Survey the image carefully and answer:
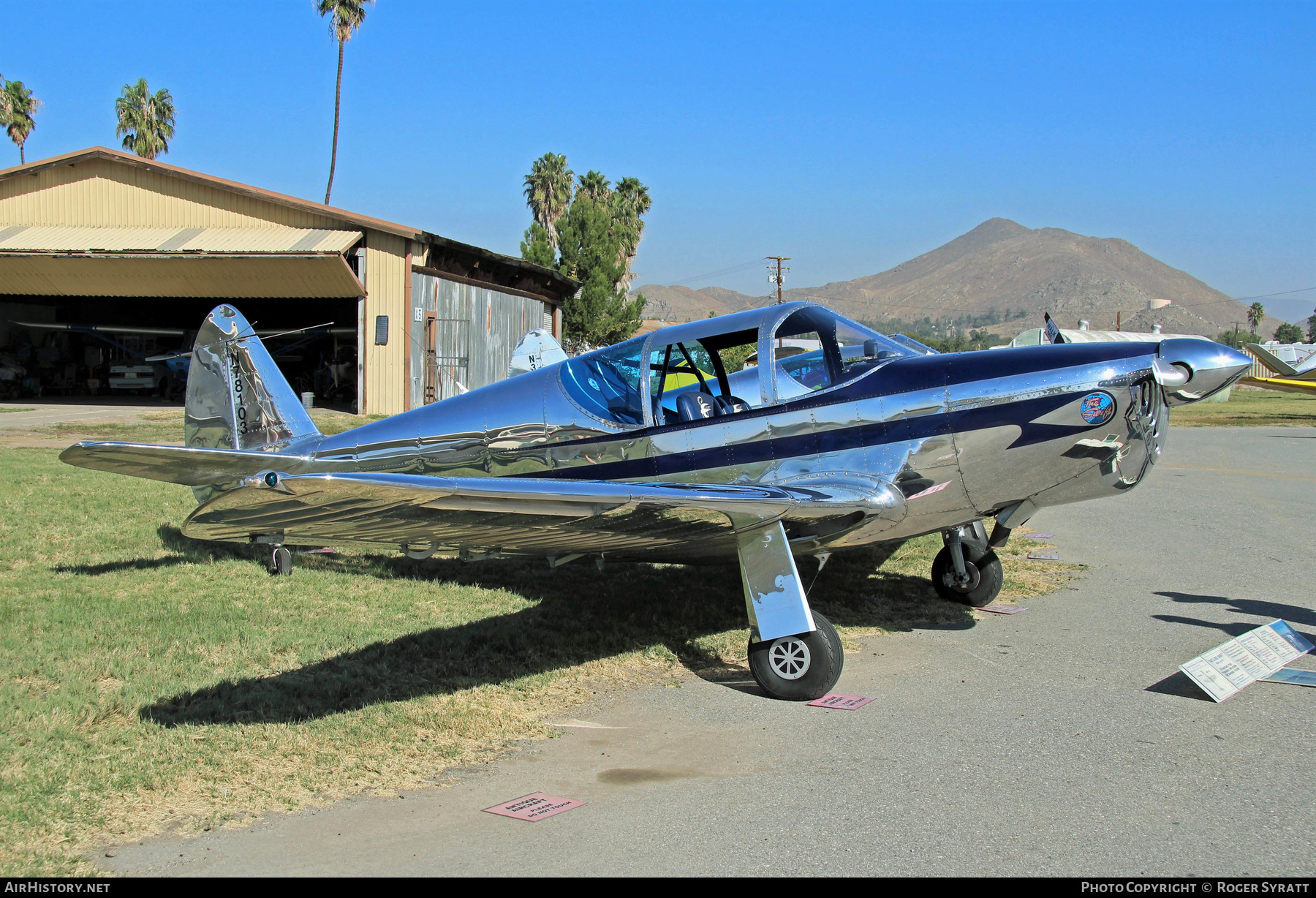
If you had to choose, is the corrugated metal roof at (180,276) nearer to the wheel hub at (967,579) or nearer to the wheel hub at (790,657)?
the wheel hub at (967,579)

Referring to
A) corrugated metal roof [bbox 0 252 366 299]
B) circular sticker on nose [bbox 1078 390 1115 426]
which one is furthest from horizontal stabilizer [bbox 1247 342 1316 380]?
corrugated metal roof [bbox 0 252 366 299]

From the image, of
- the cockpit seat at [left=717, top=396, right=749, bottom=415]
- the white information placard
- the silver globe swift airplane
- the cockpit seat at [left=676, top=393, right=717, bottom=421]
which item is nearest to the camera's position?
the silver globe swift airplane

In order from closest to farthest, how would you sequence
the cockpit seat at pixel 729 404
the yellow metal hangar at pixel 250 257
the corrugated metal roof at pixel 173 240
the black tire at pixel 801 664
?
the black tire at pixel 801 664 → the cockpit seat at pixel 729 404 → the corrugated metal roof at pixel 173 240 → the yellow metal hangar at pixel 250 257

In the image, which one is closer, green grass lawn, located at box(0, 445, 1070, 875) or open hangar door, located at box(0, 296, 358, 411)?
green grass lawn, located at box(0, 445, 1070, 875)

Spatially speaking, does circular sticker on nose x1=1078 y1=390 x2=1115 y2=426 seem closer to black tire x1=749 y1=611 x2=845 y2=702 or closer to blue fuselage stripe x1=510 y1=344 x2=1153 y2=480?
blue fuselage stripe x1=510 y1=344 x2=1153 y2=480

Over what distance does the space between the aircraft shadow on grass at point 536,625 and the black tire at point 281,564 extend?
0.87 ft

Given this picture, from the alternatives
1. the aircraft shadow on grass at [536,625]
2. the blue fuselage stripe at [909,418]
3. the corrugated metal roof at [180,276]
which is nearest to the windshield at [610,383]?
the blue fuselage stripe at [909,418]

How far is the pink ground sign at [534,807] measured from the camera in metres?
3.34

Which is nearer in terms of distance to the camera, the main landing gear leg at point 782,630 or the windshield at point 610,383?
the main landing gear leg at point 782,630

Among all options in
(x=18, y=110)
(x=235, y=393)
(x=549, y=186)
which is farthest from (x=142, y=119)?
(x=235, y=393)

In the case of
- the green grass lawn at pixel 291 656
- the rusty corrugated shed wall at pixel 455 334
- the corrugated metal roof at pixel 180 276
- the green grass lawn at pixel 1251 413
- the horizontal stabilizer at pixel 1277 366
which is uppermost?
the corrugated metal roof at pixel 180 276

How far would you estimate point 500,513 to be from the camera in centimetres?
380

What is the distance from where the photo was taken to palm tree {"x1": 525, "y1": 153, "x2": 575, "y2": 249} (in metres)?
64.2

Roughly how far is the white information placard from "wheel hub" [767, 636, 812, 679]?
1937mm
